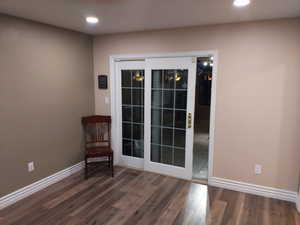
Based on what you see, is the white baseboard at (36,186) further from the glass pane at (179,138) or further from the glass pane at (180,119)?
the glass pane at (180,119)

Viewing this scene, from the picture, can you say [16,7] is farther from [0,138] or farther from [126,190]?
[126,190]

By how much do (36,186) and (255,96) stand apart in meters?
3.32

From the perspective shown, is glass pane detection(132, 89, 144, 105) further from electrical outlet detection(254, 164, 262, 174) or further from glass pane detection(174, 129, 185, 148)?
electrical outlet detection(254, 164, 262, 174)

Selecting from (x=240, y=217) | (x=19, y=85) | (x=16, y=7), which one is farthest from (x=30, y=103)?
(x=240, y=217)

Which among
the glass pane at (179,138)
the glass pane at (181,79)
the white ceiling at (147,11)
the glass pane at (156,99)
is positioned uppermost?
the white ceiling at (147,11)

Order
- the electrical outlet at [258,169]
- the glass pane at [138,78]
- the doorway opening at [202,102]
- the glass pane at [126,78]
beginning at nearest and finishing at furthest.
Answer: the electrical outlet at [258,169], the glass pane at [138,78], the glass pane at [126,78], the doorway opening at [202,102]

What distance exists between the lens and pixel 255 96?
281 cm

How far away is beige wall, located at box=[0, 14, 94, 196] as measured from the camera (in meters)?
2.60

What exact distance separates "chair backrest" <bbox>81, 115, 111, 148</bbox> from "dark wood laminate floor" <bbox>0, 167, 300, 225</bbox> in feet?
2.47

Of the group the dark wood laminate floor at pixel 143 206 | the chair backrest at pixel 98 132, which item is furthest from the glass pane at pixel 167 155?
the chair backrest at pixel 98 132

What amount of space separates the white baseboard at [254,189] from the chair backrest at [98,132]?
6.45ft

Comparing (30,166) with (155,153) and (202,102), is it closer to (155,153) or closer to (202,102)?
(155,153)

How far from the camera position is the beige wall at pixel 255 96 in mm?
2643

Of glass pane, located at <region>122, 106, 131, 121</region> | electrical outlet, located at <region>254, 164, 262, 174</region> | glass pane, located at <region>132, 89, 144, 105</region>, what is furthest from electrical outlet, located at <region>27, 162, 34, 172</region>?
electrical outlet, located at <region>254, 164, 262, 174</region>
